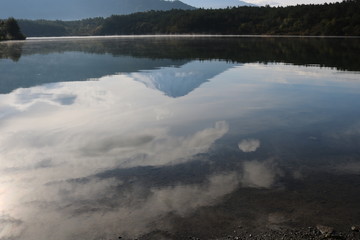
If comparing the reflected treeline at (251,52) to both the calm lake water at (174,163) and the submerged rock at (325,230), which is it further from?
the submerged rock at (325,230)

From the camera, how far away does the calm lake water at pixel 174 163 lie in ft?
33.5

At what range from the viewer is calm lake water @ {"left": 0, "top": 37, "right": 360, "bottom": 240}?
1020cm

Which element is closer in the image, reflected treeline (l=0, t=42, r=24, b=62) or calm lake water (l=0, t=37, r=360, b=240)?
calm lake water (l=0, t=37, r=360, b=240)

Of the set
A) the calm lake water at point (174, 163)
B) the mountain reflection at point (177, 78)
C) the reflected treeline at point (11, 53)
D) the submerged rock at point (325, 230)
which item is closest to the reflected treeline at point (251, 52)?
the reflected treeline at point (11, 53)

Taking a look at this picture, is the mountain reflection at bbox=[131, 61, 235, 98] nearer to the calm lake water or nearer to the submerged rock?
the calm lake water

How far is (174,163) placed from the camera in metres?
14.5

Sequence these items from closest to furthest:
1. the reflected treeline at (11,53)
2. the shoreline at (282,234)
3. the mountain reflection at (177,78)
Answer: the shoreline at (282,234) → the mountain reflection at (177,78) → the reflected treeline at (11,53)

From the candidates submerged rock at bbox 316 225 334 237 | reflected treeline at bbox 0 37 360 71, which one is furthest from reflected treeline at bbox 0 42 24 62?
submerged rock at bbox 316 225 334 237

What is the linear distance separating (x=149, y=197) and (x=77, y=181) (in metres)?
3.18

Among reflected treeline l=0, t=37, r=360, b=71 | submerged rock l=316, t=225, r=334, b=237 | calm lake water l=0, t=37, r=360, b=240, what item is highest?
reflected treeline l=0, t=37, r=360, b=71

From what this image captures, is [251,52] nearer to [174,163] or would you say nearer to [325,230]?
[174,163]

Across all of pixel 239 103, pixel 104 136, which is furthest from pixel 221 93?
pixel 104 136

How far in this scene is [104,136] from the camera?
59.5 ft

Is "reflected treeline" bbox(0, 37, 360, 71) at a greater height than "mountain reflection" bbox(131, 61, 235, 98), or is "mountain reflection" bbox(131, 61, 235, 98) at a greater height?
"reflected treeline" bbox(0, 37, 360, 71)
